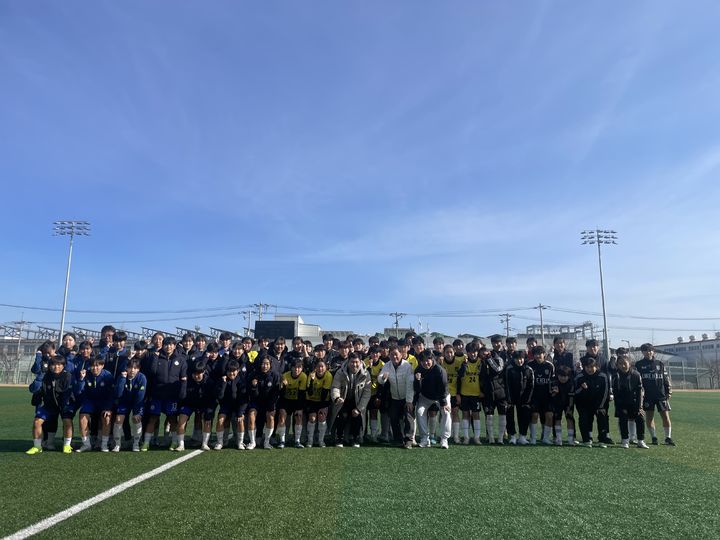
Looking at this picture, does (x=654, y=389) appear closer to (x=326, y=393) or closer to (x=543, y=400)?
(x=543, y=400)

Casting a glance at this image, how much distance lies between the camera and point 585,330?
60656 millimetres

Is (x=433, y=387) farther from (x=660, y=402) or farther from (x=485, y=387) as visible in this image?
(x=660, y=402)

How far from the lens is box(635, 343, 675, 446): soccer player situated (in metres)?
9.71

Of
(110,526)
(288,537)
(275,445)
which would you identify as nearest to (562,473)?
(288,537)

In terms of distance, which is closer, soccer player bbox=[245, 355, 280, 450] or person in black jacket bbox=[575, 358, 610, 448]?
soccer player bbox=[245, 355, 280, 450]

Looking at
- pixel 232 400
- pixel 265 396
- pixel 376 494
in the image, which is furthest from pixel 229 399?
pixel 376 494

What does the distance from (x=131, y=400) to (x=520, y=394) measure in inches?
278

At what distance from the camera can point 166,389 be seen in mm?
8438

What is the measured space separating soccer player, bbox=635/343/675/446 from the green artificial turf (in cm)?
126

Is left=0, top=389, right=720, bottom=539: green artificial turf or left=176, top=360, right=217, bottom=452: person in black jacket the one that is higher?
left=176, top=360, right=217, bottom=452: person in black jacket

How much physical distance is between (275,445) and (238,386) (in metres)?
1.30

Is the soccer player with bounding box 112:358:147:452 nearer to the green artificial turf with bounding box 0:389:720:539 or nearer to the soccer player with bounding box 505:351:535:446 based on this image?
the green artificial turf with bounding box 0:389:720:539

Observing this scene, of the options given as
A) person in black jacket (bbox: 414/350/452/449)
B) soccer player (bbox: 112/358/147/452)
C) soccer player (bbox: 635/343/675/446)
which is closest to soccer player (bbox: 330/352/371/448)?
person in black jacket (bbox: 414/350/452/449)

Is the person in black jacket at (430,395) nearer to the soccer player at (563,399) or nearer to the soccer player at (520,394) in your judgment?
the soccer player at (520,394)
